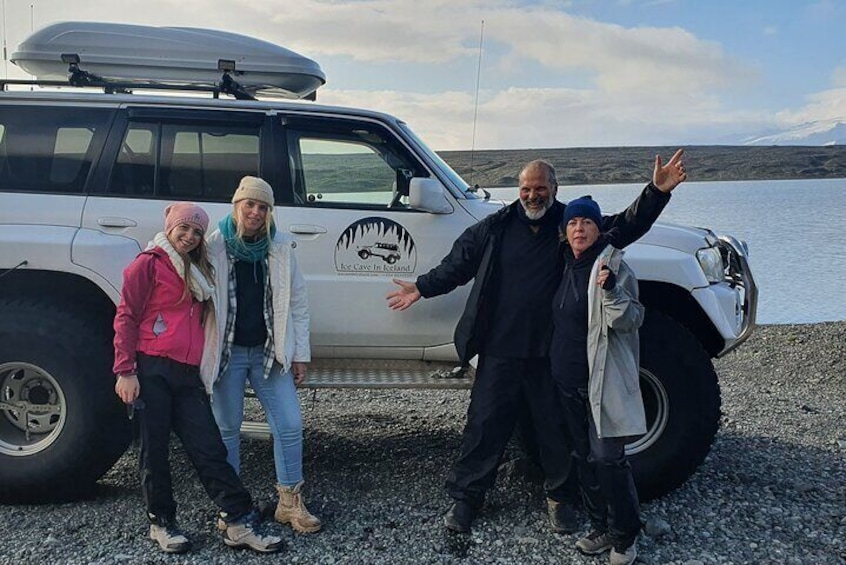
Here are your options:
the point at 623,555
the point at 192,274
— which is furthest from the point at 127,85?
the point at 623,555

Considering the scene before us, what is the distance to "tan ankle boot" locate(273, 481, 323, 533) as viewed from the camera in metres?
3.85

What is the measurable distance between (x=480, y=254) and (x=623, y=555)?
5.22 ft

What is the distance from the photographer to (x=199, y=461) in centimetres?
364

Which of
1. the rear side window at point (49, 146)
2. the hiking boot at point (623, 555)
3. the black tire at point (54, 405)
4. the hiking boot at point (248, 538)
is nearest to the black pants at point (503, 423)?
the hiking boot at point (623, 555)

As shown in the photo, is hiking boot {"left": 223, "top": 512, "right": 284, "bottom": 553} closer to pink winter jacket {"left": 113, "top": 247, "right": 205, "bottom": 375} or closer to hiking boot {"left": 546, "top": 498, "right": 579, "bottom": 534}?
pink winter jacket {"left": 113, "top": 247, "right": 205, "bottom": 375}

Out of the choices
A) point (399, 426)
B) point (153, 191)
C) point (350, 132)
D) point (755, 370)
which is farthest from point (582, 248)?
point (755, 370)

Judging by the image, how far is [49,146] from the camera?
4316 millimetres

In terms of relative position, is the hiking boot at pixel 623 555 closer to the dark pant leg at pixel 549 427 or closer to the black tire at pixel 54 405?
the dark pant leg at pixel 549 427

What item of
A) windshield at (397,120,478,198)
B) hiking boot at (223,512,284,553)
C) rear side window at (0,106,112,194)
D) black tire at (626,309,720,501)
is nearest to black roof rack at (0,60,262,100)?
rear side window at (0,106,112,194)

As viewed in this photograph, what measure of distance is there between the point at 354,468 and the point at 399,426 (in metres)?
1.18

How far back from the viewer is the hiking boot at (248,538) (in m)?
3.62

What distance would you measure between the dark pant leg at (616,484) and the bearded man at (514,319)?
392 mm

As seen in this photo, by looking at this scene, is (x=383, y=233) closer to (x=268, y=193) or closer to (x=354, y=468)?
(x=268, y=193)

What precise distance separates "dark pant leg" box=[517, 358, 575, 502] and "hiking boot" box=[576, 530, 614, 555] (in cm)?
30
